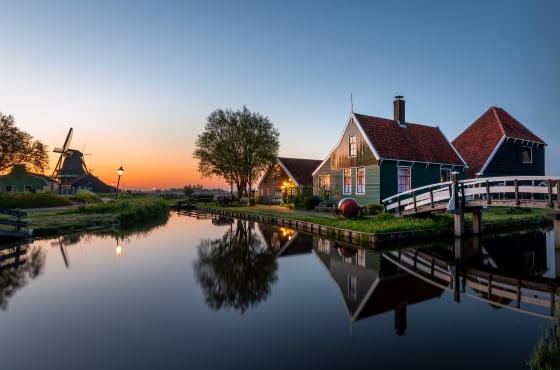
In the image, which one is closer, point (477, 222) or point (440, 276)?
point (440, 276)

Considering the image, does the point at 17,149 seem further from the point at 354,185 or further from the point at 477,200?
the point at 477,200

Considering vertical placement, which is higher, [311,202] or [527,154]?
[527,154]

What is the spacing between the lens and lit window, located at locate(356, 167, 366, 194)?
21.8 metres

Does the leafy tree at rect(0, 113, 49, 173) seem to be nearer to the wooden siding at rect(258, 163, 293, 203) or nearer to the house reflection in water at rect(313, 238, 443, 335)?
the wooden siding at rect(258, 163, 293, 203)

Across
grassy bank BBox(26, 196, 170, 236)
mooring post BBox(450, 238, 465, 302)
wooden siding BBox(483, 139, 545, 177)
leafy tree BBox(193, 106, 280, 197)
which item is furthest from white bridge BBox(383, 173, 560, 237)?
leafy tree BBox(193, 106, 280, 197)

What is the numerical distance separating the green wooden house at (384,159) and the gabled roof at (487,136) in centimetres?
228

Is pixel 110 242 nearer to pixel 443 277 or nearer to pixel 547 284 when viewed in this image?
pixel 443 277

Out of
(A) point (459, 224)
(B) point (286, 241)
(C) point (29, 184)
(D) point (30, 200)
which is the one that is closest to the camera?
(A) point (459, 224)

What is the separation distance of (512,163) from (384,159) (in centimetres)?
1406

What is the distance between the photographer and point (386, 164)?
68.4 feet

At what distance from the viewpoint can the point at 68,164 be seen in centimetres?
6166

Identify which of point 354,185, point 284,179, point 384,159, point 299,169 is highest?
point 299,169

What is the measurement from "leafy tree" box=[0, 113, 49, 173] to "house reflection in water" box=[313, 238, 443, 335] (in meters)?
36.1

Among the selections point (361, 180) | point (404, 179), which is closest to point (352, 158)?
point (361, 180)
